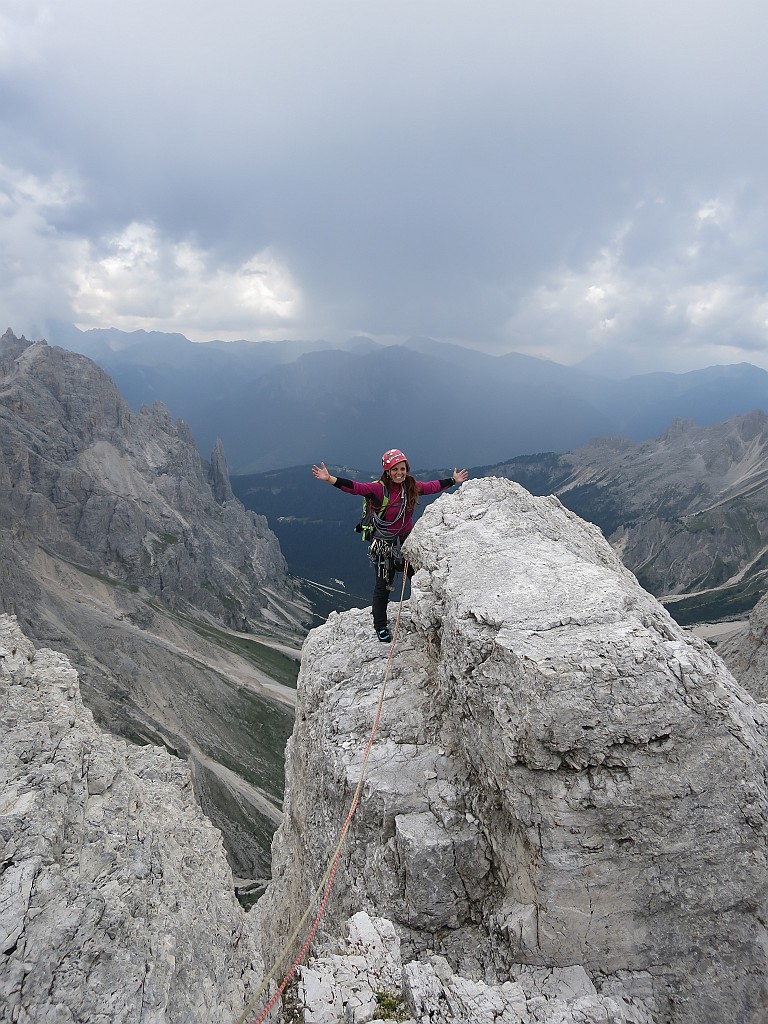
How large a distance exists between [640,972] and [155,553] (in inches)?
6756

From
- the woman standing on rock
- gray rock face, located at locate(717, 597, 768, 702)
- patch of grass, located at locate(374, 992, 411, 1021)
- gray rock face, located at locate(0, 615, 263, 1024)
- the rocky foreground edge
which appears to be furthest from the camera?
gray rock face, located at locate(717, 597, 768, 702)

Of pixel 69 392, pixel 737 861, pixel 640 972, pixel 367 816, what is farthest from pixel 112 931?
pixel 69 392

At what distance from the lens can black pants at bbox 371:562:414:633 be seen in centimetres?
1295

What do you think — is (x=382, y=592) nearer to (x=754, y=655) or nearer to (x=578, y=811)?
(x=578, y=811)

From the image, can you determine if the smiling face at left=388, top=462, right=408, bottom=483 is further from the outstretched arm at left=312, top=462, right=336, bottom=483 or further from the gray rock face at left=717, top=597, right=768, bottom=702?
the gray rock face at left=717, top=597, right=768, bottom=702

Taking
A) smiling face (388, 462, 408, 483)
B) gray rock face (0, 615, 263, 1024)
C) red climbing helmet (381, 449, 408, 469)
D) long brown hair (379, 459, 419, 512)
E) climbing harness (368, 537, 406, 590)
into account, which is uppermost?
red climbing helmet (381, 449, 408, 469)

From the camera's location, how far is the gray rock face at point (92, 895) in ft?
22.8

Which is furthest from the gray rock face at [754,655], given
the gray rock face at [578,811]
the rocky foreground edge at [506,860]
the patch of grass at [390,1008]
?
the patch of grass at [390,1008]

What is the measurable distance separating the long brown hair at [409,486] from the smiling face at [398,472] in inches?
3.2

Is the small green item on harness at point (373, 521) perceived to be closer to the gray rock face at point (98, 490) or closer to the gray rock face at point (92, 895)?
the gray rock face at point (92, 895)

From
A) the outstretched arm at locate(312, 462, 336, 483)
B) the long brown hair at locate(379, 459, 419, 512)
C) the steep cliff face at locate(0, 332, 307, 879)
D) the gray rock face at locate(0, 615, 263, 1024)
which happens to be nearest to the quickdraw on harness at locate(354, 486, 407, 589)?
the long brown hair at locate(379, 459, 419, 512)

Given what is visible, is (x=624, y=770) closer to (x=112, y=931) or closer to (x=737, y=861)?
(x=737, y=861)

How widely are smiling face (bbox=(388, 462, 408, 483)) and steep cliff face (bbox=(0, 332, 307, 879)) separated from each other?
247 ft

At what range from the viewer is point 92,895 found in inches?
320
